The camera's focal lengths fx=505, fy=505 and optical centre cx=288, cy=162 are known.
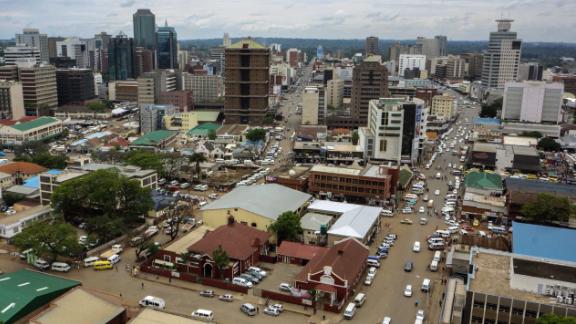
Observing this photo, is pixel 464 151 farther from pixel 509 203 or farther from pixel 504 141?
pixel 509 203

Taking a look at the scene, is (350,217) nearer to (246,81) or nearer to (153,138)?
(153,138)

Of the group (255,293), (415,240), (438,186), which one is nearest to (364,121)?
(438,186)

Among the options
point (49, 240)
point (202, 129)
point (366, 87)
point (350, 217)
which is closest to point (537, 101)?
point (366, 87)

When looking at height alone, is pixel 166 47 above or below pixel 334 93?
above

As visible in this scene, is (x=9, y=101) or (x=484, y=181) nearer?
(x=484, y=181)

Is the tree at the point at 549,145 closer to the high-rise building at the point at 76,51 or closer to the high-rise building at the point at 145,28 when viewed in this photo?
the high-rise building at the point at 76,51
